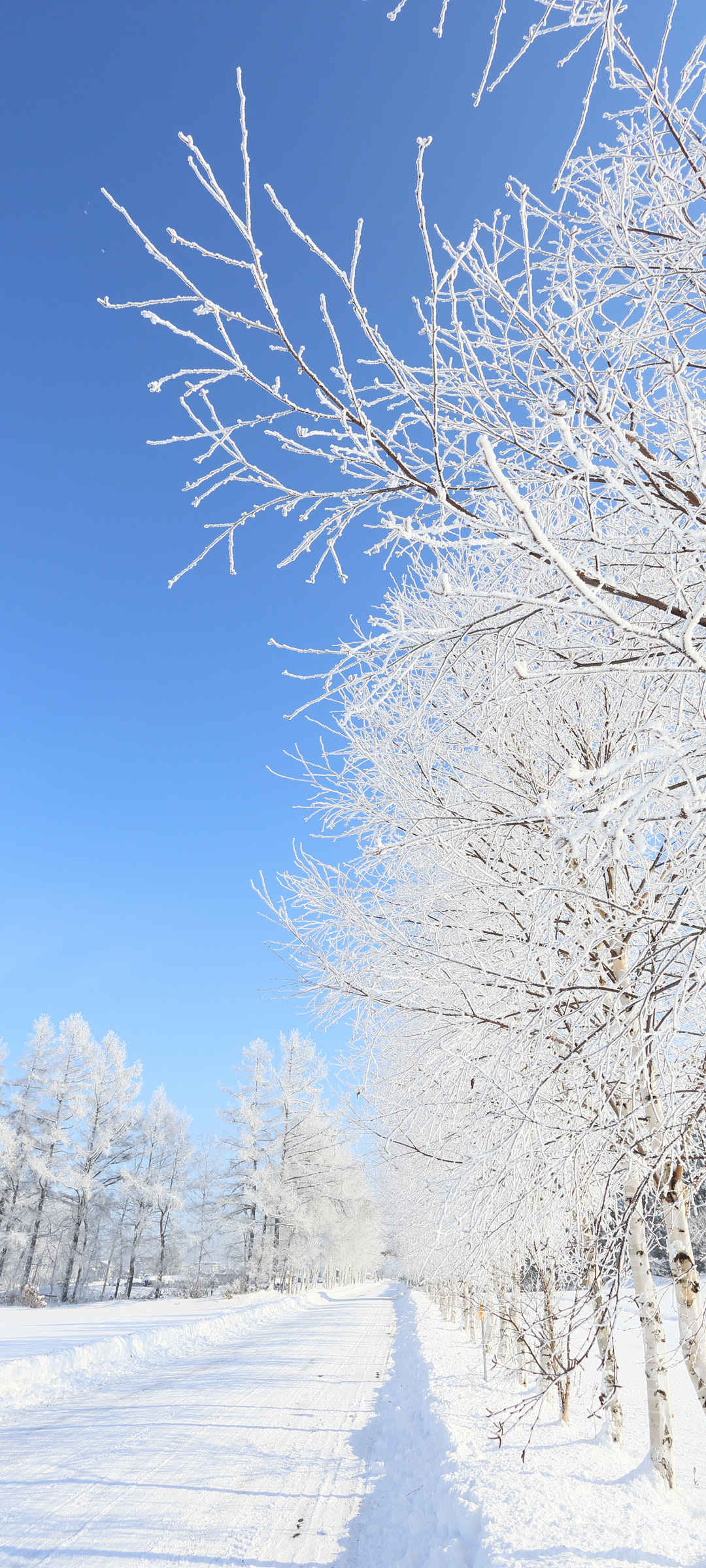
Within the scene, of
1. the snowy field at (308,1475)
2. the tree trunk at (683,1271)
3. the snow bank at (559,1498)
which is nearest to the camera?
the tree trunk at (683,1271)

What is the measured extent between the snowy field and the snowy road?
0.07ft

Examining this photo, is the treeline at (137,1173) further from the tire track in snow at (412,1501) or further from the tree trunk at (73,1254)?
the tire track in snow at (412,1501)

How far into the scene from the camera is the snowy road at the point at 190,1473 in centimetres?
468

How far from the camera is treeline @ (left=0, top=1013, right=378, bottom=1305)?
31109mm

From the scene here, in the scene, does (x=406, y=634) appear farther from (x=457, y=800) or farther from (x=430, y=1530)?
(x=430, y=1530)

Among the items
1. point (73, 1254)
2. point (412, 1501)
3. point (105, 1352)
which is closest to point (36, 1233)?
point (73, 1254)

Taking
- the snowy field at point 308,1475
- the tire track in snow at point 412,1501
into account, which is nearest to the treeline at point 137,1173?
the snowy field at point 308,1475

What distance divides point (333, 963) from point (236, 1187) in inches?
1363

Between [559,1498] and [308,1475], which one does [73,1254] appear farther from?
[559,1498]

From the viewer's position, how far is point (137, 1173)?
3688 centimetres

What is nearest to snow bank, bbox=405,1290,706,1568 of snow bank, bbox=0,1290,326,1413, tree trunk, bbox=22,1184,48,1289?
snow bank, bbox=0,1290,326,1413

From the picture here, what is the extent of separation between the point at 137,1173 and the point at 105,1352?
27.7m

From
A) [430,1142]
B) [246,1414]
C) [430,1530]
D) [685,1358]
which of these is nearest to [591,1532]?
[430,1530]

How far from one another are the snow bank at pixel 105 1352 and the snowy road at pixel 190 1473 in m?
0.60
